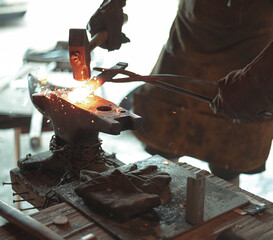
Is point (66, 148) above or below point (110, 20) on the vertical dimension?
below

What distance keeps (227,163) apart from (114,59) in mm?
2583

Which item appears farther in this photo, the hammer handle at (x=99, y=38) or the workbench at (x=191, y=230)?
the hammer handle at (x=99, y=38)

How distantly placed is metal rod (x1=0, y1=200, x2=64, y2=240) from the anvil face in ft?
1.13

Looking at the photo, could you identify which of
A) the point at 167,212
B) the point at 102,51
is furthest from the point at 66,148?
the point at 102,51

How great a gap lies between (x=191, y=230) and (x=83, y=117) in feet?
1.64

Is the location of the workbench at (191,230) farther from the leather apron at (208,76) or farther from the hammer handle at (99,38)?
the leather apron at (208,76)

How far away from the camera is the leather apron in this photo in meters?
1.96

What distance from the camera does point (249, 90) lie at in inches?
58.1

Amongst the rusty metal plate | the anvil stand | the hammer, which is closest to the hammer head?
the hammer

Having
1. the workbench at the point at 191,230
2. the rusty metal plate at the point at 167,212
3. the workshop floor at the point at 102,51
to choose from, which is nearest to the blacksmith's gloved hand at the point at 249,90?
the rusty metal plate at the point at 167,212

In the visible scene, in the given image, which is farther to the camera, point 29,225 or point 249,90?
point 249,90

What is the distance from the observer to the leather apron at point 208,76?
1.96 m

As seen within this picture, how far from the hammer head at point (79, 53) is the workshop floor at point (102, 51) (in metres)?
1.38

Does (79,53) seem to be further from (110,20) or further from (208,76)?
(208,76)
